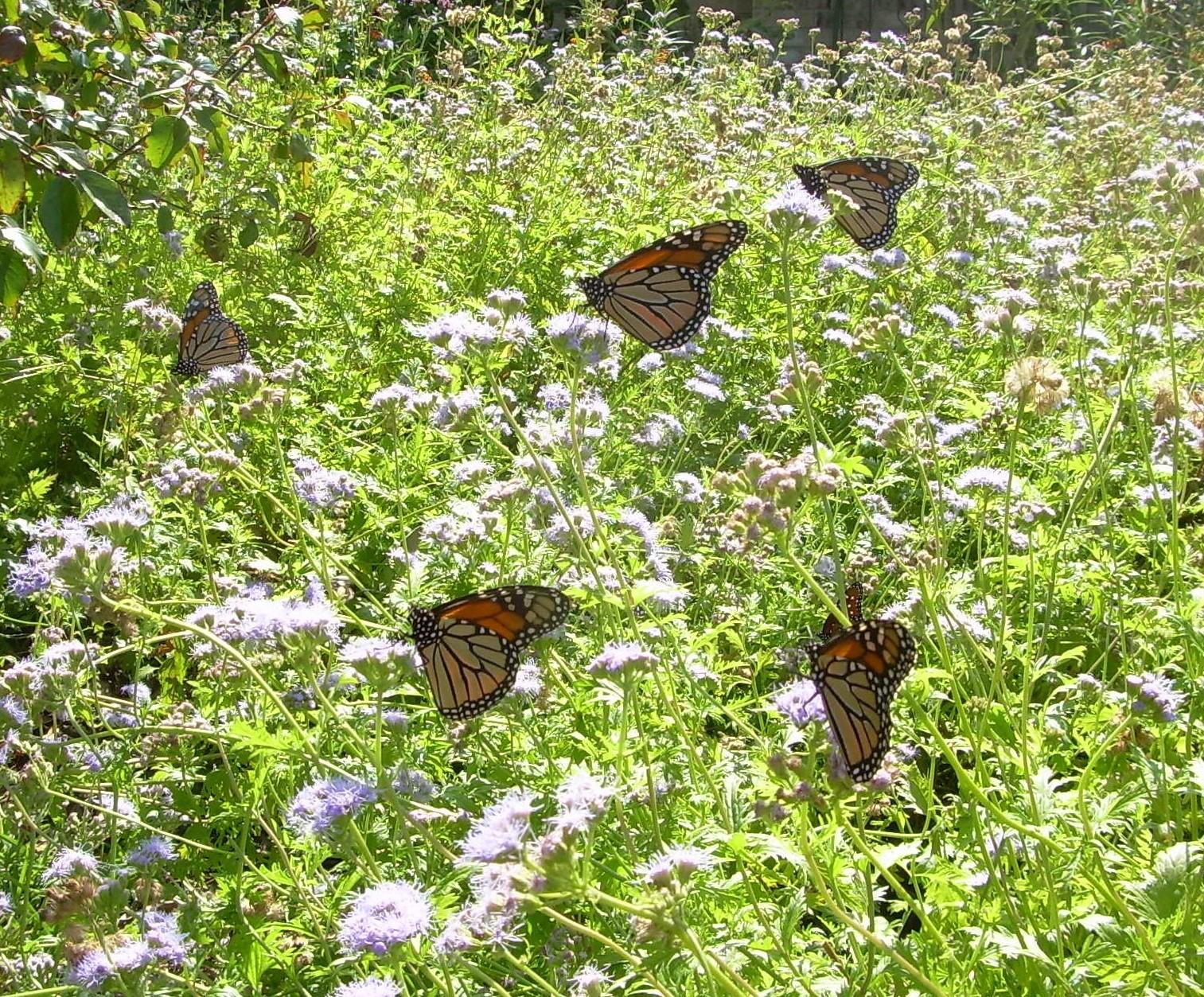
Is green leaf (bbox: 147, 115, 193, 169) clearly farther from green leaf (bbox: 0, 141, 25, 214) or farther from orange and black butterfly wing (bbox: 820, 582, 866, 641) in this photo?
orange and black butterfly wing (bbox: 820, 582, 866, 641)

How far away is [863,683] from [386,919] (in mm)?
795

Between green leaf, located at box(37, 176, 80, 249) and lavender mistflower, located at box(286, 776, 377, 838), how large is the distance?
3.61 feet

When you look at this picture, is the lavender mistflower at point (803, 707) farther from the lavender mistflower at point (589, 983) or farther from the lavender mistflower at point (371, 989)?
the lavender mistflower at point (371, 989)

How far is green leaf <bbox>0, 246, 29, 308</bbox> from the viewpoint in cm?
213

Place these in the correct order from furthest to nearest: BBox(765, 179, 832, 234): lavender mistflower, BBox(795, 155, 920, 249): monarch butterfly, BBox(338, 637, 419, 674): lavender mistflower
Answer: BBox(795, 155, 920, 249): monarch butterfly < BBox(765, 179, 832, 234): lavender mistflower < BBox(338, 637, 419, 674): lavender mistflower

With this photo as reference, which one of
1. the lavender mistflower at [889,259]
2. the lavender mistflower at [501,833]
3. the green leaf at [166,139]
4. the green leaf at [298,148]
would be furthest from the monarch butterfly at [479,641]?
the lavender mistflower at [889,259]

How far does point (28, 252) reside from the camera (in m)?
2.03

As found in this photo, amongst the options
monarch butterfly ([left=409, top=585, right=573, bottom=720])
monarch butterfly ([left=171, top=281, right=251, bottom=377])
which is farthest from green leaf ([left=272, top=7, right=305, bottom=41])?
monarch butterfly ([left=409, top=585, right=573, bottom=720])

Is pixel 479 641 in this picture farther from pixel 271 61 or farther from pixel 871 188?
pixel 871 188

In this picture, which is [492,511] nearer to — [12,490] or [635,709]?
[635,709]

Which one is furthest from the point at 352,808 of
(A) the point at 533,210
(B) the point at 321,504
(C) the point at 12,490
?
(A) the point at 533,210

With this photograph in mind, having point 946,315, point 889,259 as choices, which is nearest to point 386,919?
point 946,315

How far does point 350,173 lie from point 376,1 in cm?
331

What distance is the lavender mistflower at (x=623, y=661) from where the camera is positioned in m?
1.85
